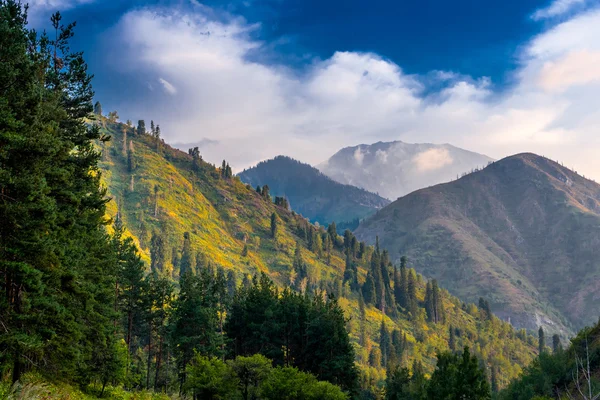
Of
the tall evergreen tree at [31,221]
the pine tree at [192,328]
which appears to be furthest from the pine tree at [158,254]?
the tall evergreen tree at [31,221]

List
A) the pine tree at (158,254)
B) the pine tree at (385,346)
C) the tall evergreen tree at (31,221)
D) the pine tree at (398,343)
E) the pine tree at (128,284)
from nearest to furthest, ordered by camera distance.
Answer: the tall evergreen tree at (31,221), the pine tree at (128,284), the pine tree at (385,346), the pine tree at (398,343), the pine tree at (158,254)

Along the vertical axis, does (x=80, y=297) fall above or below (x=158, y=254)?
below

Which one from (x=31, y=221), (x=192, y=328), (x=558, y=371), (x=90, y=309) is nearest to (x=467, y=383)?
(x=558, y=371)

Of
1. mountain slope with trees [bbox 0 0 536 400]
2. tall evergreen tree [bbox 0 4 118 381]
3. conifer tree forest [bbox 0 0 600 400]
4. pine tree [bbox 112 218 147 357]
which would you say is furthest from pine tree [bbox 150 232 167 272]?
tall evergreen tree [bbox 0 4 118 381]

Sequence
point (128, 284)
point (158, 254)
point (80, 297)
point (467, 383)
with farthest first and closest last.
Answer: point (158, 254)
point (128, 284)
point (467, 383)
point (80, 297)

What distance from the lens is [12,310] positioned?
22047 millimetres

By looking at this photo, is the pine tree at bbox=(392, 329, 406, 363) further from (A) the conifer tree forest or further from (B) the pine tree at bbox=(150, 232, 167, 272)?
(A) the conifer tree forest

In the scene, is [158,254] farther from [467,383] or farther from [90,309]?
[90,309]

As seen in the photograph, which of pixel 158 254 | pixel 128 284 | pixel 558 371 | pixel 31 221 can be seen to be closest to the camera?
pixel 31 221

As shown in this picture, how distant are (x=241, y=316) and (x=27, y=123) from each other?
51289 mm

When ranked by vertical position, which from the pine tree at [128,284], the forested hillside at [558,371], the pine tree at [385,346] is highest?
the pine tree at [128,284]

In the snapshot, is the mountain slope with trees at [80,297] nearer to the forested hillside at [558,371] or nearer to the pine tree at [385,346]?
the forested hillside at [558,371]

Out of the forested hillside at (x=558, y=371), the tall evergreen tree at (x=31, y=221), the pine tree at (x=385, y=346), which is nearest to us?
the tall evergreen tree at (x=31, y=221)

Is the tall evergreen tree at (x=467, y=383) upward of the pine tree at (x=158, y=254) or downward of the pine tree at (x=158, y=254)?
downward
